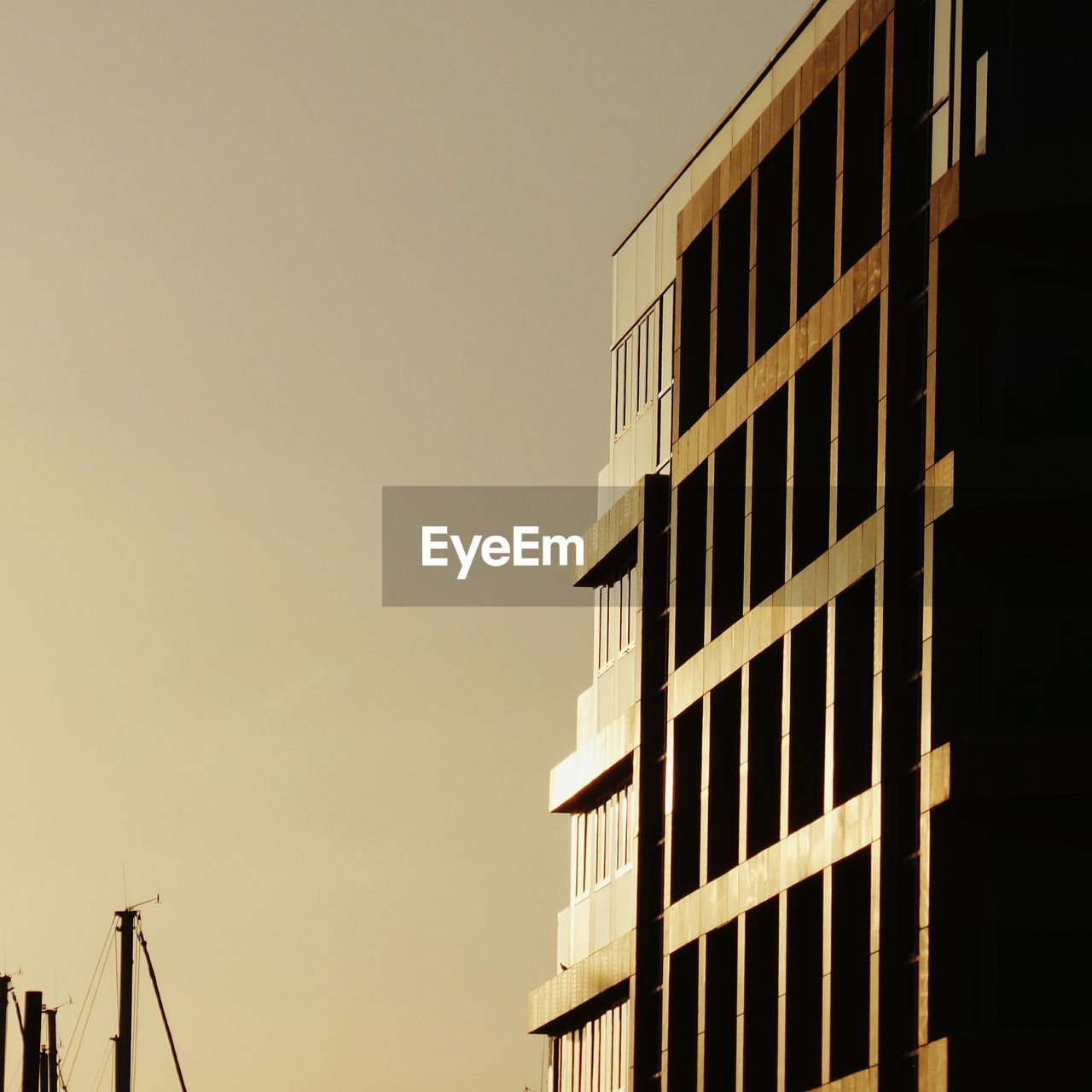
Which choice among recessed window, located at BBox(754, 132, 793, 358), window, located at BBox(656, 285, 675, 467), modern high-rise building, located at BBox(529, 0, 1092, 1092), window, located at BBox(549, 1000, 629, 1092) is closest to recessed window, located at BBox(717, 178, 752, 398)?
modern high-rise building, located at BBox(529, 0, 1092, 1092)

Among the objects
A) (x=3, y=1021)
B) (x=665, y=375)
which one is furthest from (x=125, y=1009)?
(x=665, y=375)

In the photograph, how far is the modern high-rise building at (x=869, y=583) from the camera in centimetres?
4338

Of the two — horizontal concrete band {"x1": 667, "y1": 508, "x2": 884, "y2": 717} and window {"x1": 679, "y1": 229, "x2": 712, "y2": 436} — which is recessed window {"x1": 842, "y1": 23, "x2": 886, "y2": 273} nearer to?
horizontal concrete band {"x1": 667, "y1": 508, "x2": 884, "y2": 717}

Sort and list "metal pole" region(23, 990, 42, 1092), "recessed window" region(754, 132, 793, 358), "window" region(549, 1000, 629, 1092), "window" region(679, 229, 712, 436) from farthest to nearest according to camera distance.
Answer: "metal pole" region(23, 990, 42, 1092) → "window" region(549, 1000, 629, 1092) → "window" region(679, 229, 712, 436) → "recessed window" region(754, 132, 793, 358)

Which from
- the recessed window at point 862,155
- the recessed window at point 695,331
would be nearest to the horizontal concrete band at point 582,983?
the recessed window at point 695,331

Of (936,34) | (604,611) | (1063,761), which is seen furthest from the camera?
(604,611)

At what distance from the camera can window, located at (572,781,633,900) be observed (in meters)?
60.0

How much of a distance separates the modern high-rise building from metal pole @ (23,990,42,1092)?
16.8 meters

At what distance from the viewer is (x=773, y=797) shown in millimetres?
51938

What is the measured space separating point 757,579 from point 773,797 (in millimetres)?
3852

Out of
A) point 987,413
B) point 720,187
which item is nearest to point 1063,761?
point 987,413

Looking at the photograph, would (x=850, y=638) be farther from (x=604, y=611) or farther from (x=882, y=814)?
(x=604, y=611)

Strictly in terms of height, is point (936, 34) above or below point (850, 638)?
above

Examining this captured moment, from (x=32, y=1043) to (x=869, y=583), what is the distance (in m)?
30.9
